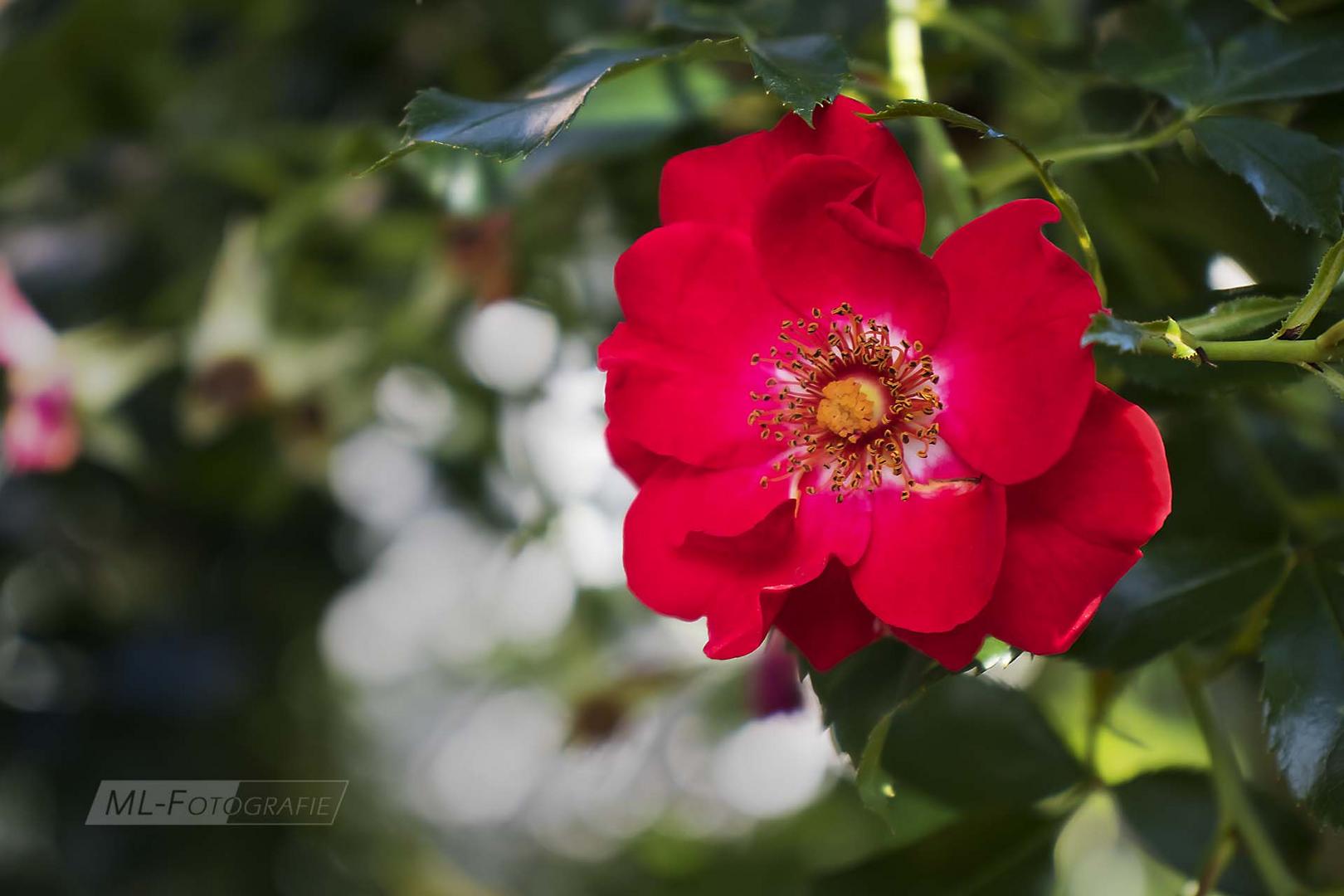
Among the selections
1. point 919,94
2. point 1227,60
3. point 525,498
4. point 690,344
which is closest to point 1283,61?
point 1227,60

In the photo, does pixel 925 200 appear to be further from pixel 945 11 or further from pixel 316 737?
pixel 316 737

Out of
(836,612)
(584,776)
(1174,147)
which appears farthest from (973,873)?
(584,776)

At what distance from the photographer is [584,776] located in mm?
1040

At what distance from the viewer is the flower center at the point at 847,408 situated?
1.20 ft

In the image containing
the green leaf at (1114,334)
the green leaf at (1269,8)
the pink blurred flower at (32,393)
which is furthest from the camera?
the pink blurred flower at (32,393)

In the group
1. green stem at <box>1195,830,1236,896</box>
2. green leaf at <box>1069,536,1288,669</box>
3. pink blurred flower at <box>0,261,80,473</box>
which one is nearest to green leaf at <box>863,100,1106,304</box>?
green leaf at <box>1069,536,1288,669</box>

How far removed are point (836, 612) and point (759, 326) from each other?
0.09 m

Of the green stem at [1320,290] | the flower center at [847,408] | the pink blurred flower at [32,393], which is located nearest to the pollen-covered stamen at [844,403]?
the flower center at [847,408]

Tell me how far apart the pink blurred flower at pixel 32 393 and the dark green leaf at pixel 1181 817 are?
1.97 ft

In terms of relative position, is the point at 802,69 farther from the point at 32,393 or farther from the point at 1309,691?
the point at 32,393

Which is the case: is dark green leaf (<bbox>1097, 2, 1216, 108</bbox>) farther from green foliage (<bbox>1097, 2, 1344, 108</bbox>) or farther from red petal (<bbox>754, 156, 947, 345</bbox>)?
red petal (<bbox>754, 156, 947, 345</bbox>)

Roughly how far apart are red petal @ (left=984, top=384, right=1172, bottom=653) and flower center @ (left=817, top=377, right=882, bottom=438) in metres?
0.07

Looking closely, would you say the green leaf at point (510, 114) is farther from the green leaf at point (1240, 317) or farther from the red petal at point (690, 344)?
the green leaf at point (1240, 317)

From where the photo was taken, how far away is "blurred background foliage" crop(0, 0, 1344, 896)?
381 millimetres
